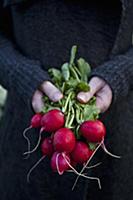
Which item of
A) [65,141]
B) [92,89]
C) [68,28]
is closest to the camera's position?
[65,141]

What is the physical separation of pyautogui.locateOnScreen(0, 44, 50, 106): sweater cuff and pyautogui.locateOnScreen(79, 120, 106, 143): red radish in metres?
0.15

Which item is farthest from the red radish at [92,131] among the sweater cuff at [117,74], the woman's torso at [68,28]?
the woman's torso at [68,28]

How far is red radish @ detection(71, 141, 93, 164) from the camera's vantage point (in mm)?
1000

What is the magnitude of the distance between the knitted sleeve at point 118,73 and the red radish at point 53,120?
0.47 ft

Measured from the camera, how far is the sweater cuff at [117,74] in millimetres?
1090

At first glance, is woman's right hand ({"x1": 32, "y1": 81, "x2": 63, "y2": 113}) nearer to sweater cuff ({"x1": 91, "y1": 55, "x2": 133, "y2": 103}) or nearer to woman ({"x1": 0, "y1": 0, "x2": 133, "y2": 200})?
woman ({"x1": 0, "y1": 0, "x2": 133, "y2": 200})

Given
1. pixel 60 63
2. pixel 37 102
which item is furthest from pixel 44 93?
pixel 60 63

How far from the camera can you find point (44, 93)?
3.61 feet

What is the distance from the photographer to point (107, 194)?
1.23 metres

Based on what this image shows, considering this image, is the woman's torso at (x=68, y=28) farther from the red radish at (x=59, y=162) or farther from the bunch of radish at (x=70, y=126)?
the red radish at (x=59, y=162)

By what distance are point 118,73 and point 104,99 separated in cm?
8

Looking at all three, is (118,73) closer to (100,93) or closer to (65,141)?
(100,93)

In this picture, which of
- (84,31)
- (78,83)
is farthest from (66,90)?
(84,31)

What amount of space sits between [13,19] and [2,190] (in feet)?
1.55
